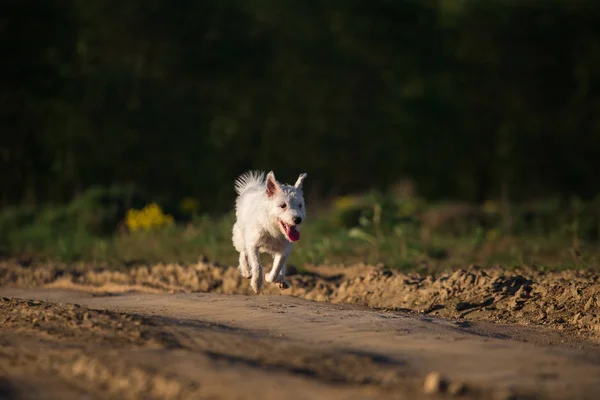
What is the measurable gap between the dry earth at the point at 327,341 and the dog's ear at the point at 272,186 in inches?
40.8

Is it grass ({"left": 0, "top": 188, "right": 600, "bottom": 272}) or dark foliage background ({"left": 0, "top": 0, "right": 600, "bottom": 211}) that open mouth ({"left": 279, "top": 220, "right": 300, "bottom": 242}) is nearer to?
grass ({"left": 0, "top": 188, "right": 600, "bottom": 272})

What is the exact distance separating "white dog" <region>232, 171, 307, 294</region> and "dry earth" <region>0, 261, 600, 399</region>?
1.83 feet

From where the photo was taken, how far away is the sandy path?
17.1 ft

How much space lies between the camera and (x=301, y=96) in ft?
76.0

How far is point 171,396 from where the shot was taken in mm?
5113

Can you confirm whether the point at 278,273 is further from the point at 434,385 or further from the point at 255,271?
the point at 434,385

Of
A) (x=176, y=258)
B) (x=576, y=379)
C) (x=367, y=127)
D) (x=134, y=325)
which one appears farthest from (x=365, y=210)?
(x=576, y=379)

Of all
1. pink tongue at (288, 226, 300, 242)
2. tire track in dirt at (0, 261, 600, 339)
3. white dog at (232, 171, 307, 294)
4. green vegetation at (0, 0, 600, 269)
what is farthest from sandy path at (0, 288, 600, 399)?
green vegetation at (0, 0, 600, 269)

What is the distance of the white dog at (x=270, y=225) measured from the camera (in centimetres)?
864

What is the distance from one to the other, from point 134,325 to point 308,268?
486cm

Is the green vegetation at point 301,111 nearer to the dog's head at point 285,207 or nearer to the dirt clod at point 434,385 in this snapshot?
the dog's head at point 285,207

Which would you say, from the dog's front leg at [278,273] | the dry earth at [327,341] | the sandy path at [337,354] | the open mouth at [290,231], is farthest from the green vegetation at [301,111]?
the sandy path at [337,354]

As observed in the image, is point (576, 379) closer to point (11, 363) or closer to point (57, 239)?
point (11, 363)

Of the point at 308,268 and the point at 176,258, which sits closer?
the point at 308,268
